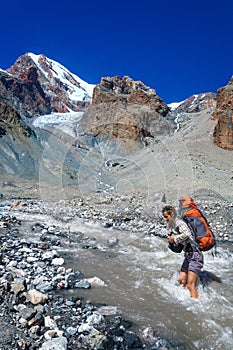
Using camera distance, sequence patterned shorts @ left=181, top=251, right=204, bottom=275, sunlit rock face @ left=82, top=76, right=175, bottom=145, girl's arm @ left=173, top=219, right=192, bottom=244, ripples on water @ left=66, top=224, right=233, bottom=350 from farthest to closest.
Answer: sunlit rock face @ left=82, top=76, right=175, bottom=145 → patterned shorts @ left=181, top=251, right=204, bottom=275 → girl's arm @ left=173, top=219, right=192, bottom=244 → ripples on water @ left=66, top=224, right=233, bottom=350

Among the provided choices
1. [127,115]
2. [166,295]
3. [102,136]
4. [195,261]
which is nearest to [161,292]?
[166,295]

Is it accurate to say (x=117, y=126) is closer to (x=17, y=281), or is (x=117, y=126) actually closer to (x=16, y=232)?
(x=16, y=232)

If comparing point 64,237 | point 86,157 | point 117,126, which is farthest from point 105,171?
point 64,237

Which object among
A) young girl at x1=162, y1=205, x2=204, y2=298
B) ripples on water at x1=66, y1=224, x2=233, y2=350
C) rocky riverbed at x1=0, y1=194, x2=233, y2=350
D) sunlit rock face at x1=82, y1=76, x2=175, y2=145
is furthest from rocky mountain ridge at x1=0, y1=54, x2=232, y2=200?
young girl at x1=162, y1=205, x2=204, y2=298

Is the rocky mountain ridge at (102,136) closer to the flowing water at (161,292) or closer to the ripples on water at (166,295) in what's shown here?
the flowing water at (161,292)

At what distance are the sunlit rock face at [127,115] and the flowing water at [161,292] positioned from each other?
61.0 m

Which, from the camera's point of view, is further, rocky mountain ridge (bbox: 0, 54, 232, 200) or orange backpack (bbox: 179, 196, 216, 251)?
rocky mountain ridge (bbox: 0, 54, 232, 200)

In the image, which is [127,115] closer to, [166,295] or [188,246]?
[188,246]

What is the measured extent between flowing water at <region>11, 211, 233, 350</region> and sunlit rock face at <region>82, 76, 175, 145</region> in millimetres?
60966

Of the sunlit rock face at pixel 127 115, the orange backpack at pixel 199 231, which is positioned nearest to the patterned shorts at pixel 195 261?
the orange backpack at pixel 199 231

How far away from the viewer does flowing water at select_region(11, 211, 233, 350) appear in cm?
523

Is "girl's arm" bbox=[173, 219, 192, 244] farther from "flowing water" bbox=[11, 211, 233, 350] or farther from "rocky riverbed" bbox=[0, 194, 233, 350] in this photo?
"rocky riverbed" bbox=[0, 194, 233, 350]

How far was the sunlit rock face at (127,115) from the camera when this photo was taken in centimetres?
7344

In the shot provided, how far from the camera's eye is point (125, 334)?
482 cm
